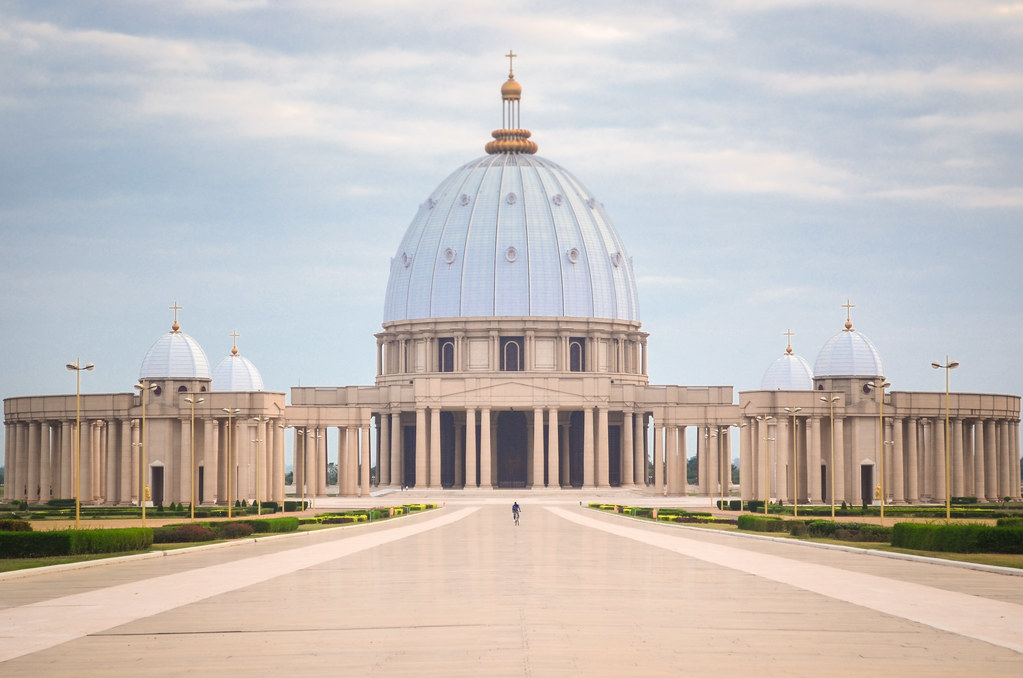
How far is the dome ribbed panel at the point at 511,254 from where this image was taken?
441 ft

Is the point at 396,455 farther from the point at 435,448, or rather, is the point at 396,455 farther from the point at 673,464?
the point at 673,464

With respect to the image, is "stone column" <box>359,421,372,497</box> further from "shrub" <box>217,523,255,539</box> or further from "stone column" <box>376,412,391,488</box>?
"shrub" <box>217,523,255,539</box>

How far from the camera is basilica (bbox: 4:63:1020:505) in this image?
95.1 m

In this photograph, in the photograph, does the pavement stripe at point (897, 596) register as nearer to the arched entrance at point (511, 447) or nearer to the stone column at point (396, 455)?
the stone column at point (396, 455)

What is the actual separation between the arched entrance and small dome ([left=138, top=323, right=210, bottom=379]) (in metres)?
40.5

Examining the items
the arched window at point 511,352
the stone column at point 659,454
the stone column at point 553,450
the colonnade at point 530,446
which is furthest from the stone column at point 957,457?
the arched window at point 511,352

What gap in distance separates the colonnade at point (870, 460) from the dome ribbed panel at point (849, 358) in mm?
3382

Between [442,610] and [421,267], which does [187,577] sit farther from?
[421,267]

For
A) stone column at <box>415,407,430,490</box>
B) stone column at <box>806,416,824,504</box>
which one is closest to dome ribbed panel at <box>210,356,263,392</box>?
stone column at <box>415,407,430,490</box>

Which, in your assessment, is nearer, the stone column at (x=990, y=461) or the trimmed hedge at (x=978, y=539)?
the trimmed hedge at (x=978, y=539)

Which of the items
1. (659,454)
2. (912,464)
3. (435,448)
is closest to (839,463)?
(912,464)

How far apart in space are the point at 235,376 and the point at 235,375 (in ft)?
0.33

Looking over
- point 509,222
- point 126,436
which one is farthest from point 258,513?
point 509,222

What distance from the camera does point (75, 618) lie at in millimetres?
22422
